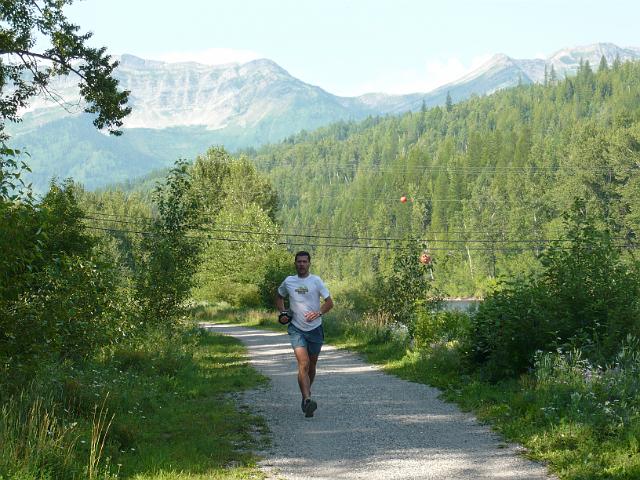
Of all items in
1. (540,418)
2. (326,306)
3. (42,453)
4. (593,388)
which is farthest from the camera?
(326,306)

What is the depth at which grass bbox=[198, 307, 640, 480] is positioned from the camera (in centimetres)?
721

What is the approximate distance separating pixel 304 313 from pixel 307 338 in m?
0.36

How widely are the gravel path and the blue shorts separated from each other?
3.04 ft

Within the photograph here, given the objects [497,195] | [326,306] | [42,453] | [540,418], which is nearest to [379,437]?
[540,418]

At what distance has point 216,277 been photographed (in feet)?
207

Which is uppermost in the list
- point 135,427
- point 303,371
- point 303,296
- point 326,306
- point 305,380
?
point 303,296

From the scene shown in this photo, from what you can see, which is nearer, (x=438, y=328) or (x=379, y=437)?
(x=379, y=437)

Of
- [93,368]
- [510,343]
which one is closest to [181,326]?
[93,368]

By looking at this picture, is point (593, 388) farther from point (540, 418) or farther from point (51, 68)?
point (51, 68)

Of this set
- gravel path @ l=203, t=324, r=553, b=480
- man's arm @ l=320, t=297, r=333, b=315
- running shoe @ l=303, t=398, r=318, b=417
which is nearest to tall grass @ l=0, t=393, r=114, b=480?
gravel path @ l=203, t=324, r=553, b=480

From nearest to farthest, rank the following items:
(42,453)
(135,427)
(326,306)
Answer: (42,453), (135,427), (326,306)

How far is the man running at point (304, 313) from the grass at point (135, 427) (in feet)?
3.15

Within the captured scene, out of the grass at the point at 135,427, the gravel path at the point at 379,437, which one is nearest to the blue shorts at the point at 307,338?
the gravel path at the point at 379,437

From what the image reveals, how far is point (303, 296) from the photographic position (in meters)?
10.7
